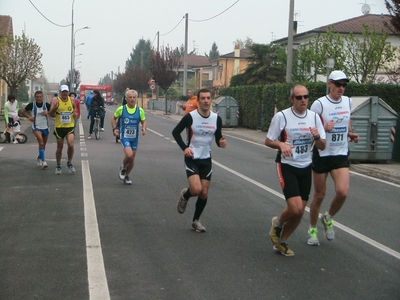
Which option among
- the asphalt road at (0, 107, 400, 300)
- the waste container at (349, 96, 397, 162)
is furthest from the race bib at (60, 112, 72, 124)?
the waste container at (349, 96, 397, 162)

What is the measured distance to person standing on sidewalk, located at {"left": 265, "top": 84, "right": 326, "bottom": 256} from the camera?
731 centimetres

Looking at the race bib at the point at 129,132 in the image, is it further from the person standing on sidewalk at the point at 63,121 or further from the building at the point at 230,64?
the building at the point at 230,64

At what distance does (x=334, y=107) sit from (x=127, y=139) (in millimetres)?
5663

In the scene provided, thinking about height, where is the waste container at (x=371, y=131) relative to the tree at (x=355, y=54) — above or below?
below

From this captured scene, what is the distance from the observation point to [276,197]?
11.6 metres

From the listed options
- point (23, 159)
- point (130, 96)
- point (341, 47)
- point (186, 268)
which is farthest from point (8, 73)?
point (186, 268)

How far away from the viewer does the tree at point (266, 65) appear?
5162 cm

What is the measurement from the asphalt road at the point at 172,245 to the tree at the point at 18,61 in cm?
2787

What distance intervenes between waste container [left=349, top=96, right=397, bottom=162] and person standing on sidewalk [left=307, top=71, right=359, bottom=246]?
10.6m

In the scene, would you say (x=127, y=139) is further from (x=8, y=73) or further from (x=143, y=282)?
(x=8, y=73)

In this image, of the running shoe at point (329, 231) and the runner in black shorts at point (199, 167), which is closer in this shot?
the running shoe at point (329, 231)

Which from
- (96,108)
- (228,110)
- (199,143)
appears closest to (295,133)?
(199,143)

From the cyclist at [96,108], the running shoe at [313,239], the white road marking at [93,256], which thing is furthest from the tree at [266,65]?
the running shoe at [313,239]


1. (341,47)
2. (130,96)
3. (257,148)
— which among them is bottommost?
(257,148)
